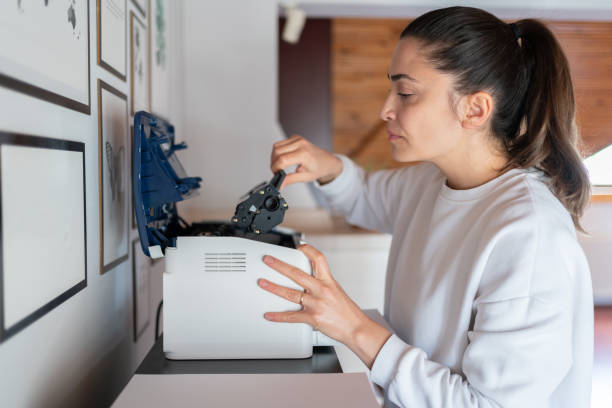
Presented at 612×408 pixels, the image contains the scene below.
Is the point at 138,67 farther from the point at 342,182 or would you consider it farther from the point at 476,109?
the point at 476,109


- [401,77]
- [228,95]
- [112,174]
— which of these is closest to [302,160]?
[401,77]

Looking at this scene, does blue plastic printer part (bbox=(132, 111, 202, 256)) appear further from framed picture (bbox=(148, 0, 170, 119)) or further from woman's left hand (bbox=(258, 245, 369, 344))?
framed picture (bbox=(148, 0, 170, 119))

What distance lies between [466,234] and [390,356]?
0.91 feet

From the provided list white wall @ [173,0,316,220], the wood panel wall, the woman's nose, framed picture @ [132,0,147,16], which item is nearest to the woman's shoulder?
the woman's nose

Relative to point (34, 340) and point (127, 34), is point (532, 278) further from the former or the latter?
point (127, 34)

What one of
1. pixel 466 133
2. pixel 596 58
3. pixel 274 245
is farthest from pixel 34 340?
pixel 596 58

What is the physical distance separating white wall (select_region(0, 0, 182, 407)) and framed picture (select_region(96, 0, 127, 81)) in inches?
0.9

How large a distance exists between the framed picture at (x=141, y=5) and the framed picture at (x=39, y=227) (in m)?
0.59

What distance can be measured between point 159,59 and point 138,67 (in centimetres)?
35

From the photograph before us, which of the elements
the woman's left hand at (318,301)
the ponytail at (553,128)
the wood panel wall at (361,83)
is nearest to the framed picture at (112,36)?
the woman's left hand at (318,301)

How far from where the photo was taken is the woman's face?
89cm

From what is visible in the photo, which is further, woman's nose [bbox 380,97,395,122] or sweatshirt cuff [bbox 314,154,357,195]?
sweatshirt cuff [bbox 314,154,357,195]

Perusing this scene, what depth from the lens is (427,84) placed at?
0.89 meters

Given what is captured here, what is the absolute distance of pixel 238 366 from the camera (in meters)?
0.76
